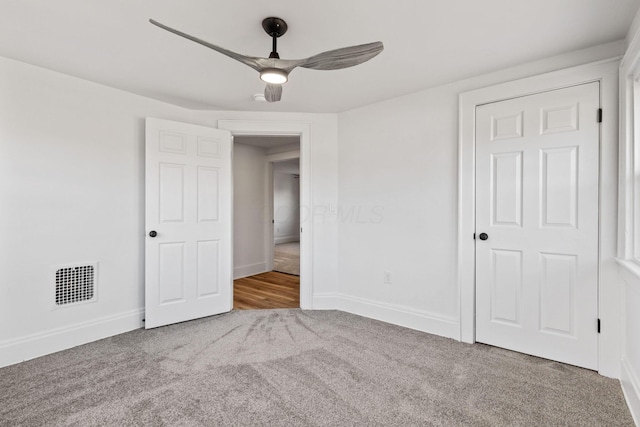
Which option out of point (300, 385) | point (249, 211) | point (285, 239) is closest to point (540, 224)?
point (300, 385)

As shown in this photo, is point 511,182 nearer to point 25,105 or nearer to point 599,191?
point 599,191

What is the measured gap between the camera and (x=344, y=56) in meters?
1.61

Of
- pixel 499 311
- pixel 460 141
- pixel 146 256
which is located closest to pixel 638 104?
pixel 460 141

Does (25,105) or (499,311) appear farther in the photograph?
(499,311)

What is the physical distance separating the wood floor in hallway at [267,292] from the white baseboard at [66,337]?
109 centimetres

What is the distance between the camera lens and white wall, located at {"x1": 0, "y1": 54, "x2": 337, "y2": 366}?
2303 mm

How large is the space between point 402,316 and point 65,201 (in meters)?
3.21

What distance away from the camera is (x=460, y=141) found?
265 centimetres

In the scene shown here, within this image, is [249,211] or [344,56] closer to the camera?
[344,56]

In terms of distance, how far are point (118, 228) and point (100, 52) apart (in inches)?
59.6

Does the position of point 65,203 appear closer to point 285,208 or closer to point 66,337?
point 66,337

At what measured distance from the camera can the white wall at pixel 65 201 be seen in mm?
2303

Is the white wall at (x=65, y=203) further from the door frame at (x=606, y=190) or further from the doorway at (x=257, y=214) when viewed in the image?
the door frame at (x=606, y=190)

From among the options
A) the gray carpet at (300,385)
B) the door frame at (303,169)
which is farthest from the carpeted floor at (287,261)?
the gray carpet at (300,385)
